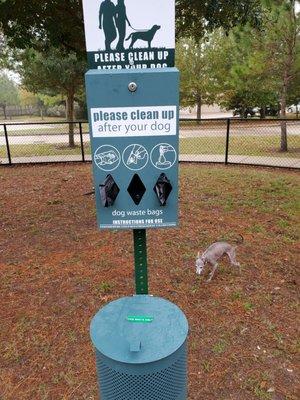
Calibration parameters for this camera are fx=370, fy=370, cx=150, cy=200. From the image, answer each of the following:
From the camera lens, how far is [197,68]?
960 inches

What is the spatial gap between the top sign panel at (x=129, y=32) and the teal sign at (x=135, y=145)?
0.19 meters

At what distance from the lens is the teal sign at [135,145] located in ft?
6.40

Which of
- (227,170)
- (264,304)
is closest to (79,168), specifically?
(227,170)

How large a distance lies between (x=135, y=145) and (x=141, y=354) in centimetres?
111

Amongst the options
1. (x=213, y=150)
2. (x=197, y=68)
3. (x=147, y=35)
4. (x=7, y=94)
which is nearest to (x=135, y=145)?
(x=147, y=35)

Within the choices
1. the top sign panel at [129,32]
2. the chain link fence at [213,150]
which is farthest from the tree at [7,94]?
the top sign panel at [129,32]

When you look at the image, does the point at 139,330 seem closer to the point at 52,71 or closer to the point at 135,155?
the point at 135,155

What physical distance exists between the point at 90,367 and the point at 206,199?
15.8 feet

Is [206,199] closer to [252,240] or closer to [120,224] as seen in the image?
[252,240]

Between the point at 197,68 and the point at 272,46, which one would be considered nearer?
the point at 272,46

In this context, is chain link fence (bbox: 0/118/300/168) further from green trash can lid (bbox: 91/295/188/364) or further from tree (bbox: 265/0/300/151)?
green trash can lid (bbox: 91/295/188/364)

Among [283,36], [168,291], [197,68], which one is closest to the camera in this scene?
[168,291]

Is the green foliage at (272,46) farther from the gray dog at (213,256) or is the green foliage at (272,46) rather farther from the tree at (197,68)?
the tree at (197,68)

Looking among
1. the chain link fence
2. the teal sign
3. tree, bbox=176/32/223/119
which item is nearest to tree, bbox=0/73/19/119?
tree, bbox=176/32/223/119
